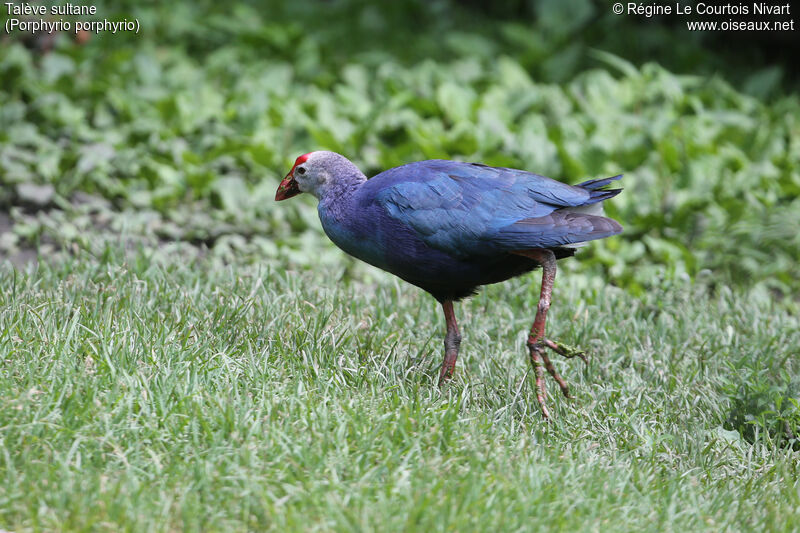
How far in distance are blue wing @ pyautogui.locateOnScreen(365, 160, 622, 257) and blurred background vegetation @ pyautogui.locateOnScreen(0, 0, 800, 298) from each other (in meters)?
1.65

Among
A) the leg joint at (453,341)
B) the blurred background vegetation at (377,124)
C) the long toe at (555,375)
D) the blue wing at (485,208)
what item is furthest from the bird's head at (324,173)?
the blurred background vegetation at (377,124)

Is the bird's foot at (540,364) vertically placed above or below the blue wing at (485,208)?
below

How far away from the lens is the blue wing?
350 centimetres

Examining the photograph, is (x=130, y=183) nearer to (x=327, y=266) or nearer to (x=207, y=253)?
(x=207, y=253)

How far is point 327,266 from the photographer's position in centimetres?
528

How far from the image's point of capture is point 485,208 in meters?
3.55

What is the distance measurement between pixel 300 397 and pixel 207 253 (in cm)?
214

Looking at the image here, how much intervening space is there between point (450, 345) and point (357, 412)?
0.74 meters

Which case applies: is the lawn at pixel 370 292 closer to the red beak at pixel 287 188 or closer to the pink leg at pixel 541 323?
the pink leg at pixel 541 323

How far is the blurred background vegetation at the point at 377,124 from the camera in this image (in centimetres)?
554

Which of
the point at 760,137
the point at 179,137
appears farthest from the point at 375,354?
the point at 760,137

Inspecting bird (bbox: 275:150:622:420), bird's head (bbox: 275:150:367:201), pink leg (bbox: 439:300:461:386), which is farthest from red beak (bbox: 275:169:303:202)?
pink leg (bbox: 439:300:461:386)

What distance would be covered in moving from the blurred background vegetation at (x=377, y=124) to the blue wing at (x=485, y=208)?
165cm

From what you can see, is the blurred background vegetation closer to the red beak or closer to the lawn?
the lawn
